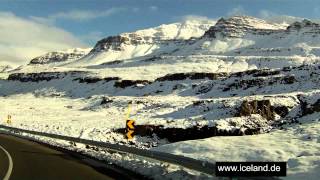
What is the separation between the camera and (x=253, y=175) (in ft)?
36.6

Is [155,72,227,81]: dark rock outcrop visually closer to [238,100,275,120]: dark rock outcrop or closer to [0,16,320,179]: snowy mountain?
[0,16,320,179]: snowy mountain

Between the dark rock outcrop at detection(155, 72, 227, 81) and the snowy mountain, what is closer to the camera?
the snowy mountain

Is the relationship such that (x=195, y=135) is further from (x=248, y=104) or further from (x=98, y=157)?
(x=98, y=157)

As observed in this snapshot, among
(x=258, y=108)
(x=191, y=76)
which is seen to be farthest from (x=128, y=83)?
(x=258, y=108)

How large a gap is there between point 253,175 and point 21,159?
13.5m

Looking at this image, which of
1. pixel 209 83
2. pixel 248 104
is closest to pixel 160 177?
pixel 248 104

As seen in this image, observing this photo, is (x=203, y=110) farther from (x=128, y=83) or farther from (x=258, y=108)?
(x=128, y=83)

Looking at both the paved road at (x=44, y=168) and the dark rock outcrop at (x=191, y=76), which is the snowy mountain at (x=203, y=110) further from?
the paved road at (x=44, y=168)

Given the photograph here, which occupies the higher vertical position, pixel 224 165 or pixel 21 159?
pixel 224 165

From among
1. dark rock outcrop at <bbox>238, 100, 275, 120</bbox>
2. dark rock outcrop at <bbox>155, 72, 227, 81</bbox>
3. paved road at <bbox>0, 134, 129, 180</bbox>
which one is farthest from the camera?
dark rock outcrop at <bbox>155, 72, 227, 81</bbox>

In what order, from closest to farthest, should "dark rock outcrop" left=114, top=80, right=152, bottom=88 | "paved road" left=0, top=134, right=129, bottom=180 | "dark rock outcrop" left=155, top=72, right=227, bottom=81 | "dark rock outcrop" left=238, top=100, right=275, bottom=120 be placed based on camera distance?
1. "paved road" left=0, top=134, right=129, bottom=180
2. "dark rock outcrop" left=238, top=100, right=275, bottom=120
3. "dark rock outcrop" left=155, top=72, right=227, bottom=81
4. "dark rock outcrop" left=114, top=80, right=152, bottom=88

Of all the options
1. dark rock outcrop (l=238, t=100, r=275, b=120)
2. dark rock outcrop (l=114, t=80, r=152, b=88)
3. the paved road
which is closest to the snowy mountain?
dark rock outcrop (l=238, t=100, r=275, b=120)

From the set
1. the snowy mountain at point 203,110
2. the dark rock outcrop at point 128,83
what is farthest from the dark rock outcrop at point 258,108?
the dark rock outcrop at point 128,83

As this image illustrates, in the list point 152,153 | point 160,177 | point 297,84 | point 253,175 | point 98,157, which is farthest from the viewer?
point 297,84
